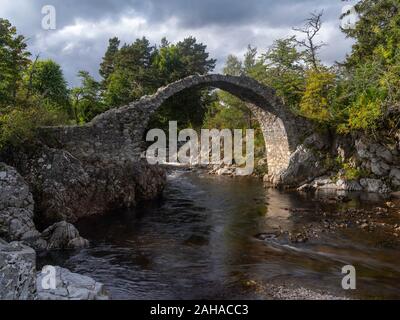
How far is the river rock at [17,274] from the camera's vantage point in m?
5.84

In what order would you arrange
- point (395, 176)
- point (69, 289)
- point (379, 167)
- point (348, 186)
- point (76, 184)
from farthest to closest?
1. point (348, 186)
2. point (379, 167)
3. point (395, 176)
4. point (76, 184)
5. point (69, 289)

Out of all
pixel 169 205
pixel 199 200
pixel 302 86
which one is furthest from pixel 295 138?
pixel 169 205

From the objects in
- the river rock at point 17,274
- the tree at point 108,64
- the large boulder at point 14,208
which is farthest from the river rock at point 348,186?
the tree at point 108,64

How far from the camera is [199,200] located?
19.5 meters

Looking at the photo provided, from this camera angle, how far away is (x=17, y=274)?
598 cm

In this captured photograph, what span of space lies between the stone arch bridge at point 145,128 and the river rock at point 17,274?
9.62 m

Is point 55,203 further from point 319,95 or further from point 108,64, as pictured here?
point 108,64

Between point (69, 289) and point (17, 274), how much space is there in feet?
4.46

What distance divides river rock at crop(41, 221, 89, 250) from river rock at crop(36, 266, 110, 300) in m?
3.66

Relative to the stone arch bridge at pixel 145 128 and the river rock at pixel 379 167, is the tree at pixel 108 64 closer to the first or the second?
the stone arch bridge at pixel 145 128

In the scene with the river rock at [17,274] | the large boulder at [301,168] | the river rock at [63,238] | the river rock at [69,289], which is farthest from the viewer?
the large boulder at [301,168]

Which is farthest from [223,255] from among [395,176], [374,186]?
[395,176]

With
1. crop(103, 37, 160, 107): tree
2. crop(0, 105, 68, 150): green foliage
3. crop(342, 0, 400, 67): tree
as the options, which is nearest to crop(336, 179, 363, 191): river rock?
crop(342, 0, 400, 67): tree
